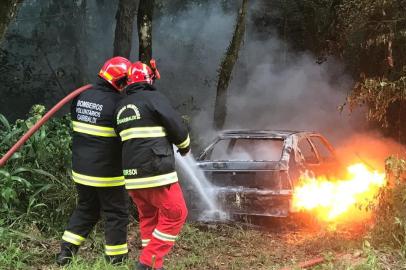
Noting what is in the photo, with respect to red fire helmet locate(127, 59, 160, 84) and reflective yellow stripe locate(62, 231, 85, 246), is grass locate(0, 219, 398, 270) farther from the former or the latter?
red fire helmet locate(127, 59, 160, 84)

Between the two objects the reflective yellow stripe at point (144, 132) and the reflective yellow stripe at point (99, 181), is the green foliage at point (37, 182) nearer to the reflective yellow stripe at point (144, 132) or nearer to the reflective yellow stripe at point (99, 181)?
the reflective yellow stripe at point (99, 181)

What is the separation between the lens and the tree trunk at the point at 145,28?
8.59 m

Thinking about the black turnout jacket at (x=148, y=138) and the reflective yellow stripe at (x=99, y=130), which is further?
the reflective yellow stripe at (x=99, y=130)

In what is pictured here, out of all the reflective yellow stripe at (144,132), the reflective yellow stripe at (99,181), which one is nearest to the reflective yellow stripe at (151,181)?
the reflective yellow stripe at (144,132)

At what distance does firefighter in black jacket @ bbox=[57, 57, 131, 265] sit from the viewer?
4.54 metres

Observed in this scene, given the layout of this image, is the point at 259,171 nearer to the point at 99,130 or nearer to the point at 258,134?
the point at 258,134

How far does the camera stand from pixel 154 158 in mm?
4113

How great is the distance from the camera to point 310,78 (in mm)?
15820

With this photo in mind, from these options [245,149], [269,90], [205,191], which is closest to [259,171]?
[205,191]

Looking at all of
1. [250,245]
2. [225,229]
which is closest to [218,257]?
[250,245]

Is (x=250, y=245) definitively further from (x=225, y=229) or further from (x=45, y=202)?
(x=45, y=202)

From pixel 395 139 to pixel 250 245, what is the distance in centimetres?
928

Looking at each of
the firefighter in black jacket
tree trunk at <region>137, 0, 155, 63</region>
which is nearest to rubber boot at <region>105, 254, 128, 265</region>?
the firefighter in black jacket

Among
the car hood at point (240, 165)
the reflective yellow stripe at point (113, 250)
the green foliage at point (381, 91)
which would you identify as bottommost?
the reflective yellow stripe at point (113, 250)
